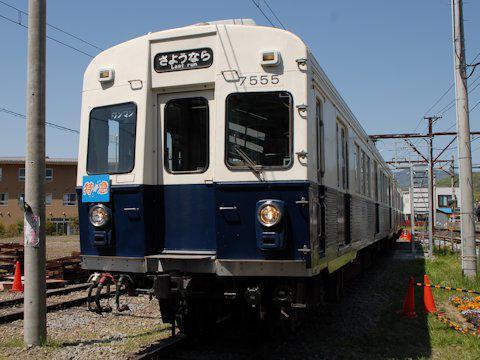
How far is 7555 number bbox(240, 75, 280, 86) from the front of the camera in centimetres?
577

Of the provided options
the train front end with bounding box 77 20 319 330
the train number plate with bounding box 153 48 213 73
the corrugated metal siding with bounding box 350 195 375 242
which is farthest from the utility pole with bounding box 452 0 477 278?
the train number plate with bounding box 153 48 213 73

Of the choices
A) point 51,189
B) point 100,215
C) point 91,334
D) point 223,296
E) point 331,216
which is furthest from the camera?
point 51,189

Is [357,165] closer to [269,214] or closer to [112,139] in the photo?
[269,214]

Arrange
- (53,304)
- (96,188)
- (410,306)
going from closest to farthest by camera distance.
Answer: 1. (96,188)
2. (410,306)
3. (53,304)

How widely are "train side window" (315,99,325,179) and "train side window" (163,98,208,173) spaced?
134 centimetres

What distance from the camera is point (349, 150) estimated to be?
29.5ft

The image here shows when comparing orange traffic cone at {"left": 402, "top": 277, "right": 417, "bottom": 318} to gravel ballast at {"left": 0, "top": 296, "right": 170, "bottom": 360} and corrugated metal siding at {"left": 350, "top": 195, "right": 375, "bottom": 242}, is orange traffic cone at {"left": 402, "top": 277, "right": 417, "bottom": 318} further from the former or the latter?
gravel ballast at {"left": 0, "top": 296, "right": 170, "bottom": 360}

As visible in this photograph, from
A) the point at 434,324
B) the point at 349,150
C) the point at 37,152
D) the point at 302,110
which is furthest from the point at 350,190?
the point at 37,152

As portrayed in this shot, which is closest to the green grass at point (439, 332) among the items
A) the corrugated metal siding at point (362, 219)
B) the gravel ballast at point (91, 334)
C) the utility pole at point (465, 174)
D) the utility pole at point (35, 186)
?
the utility pole at point (465, 174)

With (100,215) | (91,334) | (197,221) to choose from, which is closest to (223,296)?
(197,221)

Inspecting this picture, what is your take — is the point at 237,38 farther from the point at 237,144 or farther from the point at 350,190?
the point at 350,190

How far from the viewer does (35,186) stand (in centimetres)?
699

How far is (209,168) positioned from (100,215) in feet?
4.66

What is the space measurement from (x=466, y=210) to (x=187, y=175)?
9.00 metres
